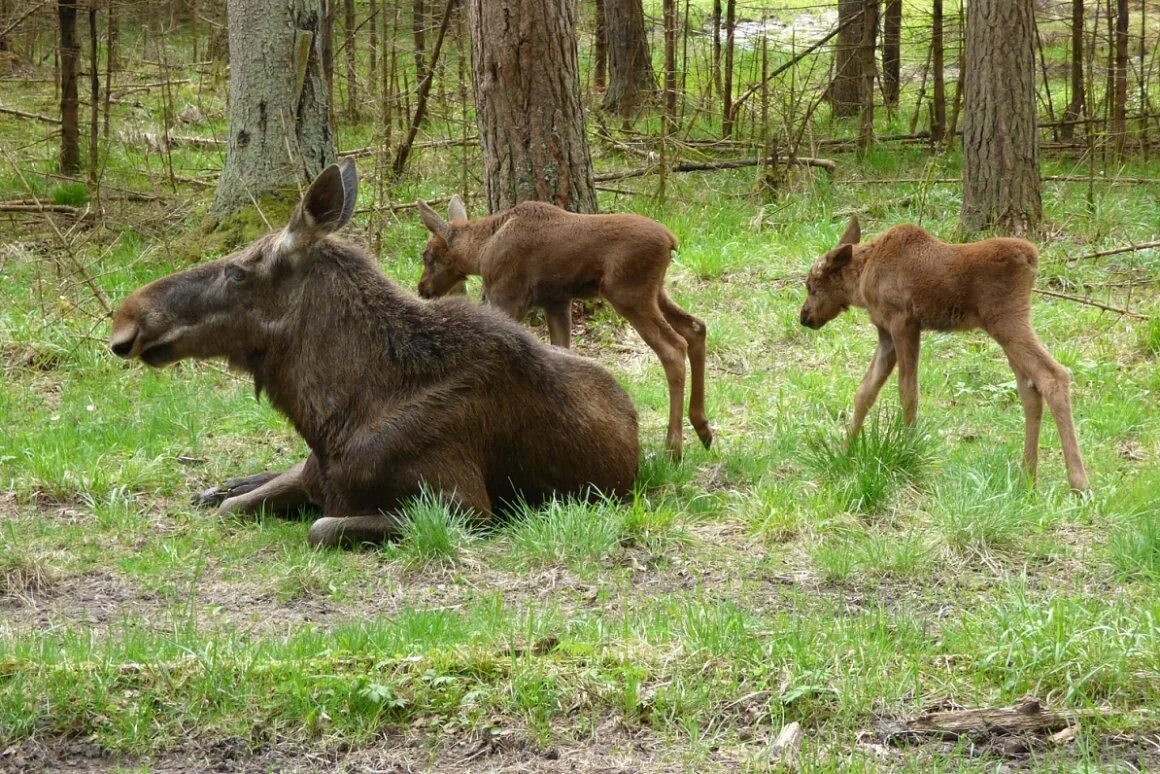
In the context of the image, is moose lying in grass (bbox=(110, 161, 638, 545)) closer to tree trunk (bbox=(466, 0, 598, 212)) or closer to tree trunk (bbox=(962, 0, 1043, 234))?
tree trunk (bbox=(466, 0, 598, 212))

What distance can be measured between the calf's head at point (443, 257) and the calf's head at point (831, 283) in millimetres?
2331

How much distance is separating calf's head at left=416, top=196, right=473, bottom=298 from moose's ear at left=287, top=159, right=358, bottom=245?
2.07 m

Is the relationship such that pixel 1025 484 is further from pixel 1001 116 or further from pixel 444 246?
pixel 1001 116

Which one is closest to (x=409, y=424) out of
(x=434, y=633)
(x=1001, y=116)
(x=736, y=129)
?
(x=434, y=633)

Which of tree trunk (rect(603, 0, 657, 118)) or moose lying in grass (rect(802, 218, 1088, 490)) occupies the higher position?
tree trunk (rect(603, 0, 657, 118))

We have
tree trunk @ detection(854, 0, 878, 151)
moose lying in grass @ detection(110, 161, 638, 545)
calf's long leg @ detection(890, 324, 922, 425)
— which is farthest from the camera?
tree trunk @ detection(854, 0, 878, 151)

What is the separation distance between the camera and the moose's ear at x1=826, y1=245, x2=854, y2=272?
787cm

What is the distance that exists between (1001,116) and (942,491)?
7.04 meters

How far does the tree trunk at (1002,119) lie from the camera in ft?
40.8

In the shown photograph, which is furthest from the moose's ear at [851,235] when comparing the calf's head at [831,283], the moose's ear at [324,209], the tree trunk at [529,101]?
the moose's ear at [324,209]

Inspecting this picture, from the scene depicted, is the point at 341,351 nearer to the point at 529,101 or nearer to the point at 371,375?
the point at 371,375

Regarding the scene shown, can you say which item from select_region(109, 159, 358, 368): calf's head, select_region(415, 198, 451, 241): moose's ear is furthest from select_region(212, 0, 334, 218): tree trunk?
select_region(109, 159, 358, 368): calf's head

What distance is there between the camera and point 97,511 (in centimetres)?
694

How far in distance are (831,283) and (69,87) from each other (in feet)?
32.7
